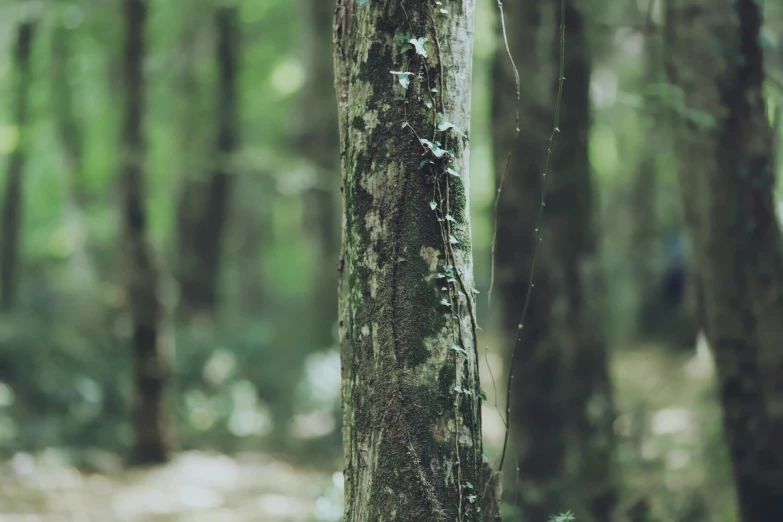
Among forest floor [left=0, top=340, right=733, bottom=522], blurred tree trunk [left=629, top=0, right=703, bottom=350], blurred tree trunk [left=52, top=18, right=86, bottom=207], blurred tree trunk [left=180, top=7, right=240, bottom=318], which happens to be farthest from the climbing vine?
blurred tree trunk [left=180, top=7, right=240, bottom=318]

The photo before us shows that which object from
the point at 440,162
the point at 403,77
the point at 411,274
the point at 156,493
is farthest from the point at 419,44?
the point at 156,493

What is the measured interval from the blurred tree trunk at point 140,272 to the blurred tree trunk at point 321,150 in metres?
2.77

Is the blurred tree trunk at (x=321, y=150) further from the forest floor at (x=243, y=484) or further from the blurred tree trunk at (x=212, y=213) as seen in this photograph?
the blurred tree trunk at (x=212, y=213)

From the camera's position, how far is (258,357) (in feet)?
44.7

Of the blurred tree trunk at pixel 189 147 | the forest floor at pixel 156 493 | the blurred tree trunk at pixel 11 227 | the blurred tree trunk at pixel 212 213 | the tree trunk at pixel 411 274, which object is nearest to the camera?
the tree trunk at pixel 411 274

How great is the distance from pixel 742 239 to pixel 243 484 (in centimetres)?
665

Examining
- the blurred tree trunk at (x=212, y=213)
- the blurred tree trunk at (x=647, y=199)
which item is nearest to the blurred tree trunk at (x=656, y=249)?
the blurred tree trunk at (x=647, y=199)

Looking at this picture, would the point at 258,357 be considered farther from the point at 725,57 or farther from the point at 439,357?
the point at 439,357

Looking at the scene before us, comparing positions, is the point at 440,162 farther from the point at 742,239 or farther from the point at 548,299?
the point at 548,299

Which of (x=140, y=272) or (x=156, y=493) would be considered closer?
(x=156, y=493)

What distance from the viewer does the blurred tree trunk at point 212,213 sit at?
1552 centimetres

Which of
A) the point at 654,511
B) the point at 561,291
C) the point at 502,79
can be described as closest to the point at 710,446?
the point at 654,511

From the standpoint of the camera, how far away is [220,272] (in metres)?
16.4

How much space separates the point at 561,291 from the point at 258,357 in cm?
813
